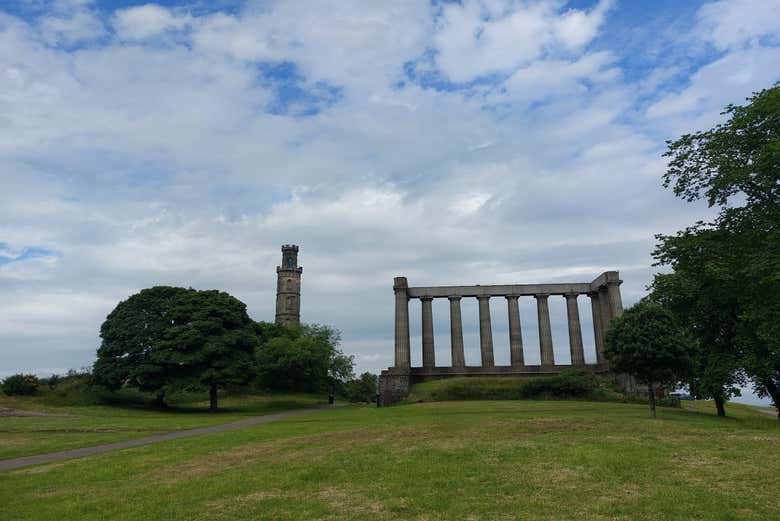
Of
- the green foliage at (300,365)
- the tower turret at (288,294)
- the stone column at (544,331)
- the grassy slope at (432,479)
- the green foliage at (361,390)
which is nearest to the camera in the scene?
the grassy slope at (432,479)

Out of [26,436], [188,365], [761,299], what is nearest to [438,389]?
[188,365]

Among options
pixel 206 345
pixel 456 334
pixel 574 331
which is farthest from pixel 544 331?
pixel 206 345

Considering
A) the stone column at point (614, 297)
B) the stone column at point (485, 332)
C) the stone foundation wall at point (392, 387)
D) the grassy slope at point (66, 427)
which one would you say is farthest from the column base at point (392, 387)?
the stone column at point (614, 297)

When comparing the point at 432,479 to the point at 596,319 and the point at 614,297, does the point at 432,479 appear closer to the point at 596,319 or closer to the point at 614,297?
the point at 614,297

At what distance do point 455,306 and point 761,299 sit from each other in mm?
41671

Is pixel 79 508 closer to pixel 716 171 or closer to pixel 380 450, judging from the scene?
pixel 380 450

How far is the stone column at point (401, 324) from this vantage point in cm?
6188

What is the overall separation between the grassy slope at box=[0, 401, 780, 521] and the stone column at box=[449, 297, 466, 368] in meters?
43.5

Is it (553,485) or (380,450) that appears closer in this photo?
(553,485)

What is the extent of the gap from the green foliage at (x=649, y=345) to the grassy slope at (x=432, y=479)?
7.18 metres

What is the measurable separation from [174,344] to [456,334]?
108 ft

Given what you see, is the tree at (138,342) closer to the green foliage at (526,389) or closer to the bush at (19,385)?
the bush at (19,385)

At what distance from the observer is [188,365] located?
52500 mm

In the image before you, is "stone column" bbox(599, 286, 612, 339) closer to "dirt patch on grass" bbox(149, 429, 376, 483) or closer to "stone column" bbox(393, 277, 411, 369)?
"stone column" bbox(393, 277, 411, 369)
